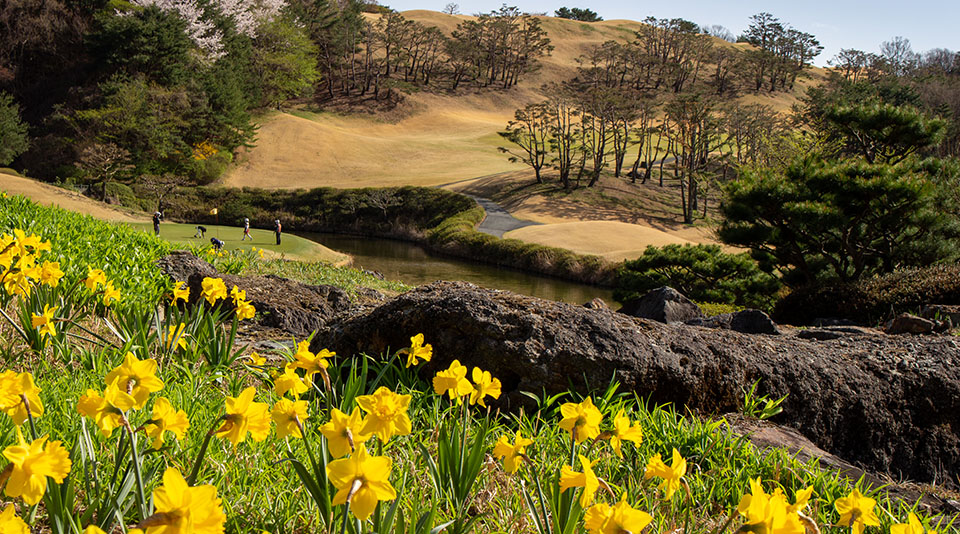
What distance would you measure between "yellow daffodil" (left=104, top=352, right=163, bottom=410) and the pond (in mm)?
22508

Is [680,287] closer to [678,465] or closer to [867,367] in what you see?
[867,367]

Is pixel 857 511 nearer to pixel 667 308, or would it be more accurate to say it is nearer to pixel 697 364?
pixel 697 364

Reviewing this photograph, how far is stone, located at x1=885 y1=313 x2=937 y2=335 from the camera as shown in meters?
6.94

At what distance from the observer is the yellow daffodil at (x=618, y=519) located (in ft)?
3.80

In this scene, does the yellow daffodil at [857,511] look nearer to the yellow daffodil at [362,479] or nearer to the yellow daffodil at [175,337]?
the yellow daffodil at [362,479]

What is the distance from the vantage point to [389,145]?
60.3 m

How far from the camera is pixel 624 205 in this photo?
4606cm

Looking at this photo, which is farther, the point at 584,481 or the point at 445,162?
the point at 445,162

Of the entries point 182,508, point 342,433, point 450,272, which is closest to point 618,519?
point 342,433

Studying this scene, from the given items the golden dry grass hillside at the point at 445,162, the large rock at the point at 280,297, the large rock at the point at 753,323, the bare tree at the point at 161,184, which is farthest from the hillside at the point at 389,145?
the large rock at the point at 753,323

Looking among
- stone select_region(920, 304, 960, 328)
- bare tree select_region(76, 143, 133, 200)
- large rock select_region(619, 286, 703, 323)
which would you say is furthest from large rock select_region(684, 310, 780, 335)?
bare tree select_region(76, 143, 133, 200)

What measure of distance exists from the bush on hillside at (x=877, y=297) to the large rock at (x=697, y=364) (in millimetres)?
7275

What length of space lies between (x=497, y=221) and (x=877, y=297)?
29289 millimetres

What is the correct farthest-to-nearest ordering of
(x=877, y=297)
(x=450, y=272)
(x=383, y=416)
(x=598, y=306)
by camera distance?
(x=450, y=272)
(x=877, y=297)
(x=598, y=306)
(x=383, y=416)
